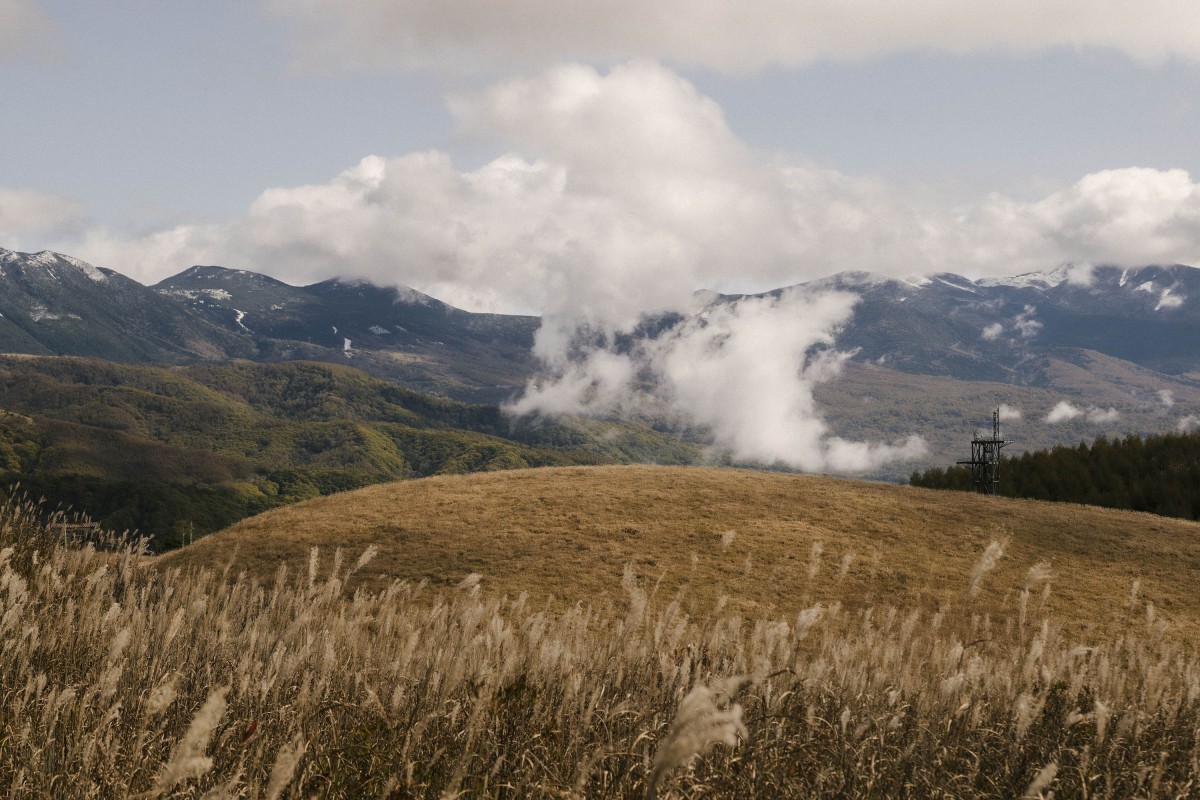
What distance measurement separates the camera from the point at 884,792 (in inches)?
294

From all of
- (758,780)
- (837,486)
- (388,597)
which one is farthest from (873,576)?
(758,780)

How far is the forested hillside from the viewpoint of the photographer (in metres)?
46.0

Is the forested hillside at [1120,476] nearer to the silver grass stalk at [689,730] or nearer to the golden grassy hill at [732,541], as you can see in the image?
the golden grassy hill at [732,541]

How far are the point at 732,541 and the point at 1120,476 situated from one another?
2786 cm

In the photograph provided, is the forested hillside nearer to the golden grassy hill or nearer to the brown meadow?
the golden grassy hill

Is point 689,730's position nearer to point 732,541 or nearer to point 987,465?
point 732,541

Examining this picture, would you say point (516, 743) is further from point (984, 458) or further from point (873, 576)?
point (984, 458)

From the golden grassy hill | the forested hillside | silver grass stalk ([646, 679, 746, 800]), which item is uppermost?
the forested hillside

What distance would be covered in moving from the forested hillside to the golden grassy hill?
30.9 feet

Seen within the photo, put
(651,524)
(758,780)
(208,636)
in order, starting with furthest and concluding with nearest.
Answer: (651,524) < (208,636) < (758,780)

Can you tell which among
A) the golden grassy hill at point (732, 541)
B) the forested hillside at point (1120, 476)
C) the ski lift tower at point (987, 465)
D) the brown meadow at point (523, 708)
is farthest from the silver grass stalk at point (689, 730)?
the ski lift tower at point (987, 465)

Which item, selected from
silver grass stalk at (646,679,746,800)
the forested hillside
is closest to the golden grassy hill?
the forested hillside

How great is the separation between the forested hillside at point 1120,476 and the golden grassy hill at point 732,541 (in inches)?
371

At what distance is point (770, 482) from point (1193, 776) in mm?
→ 33426
